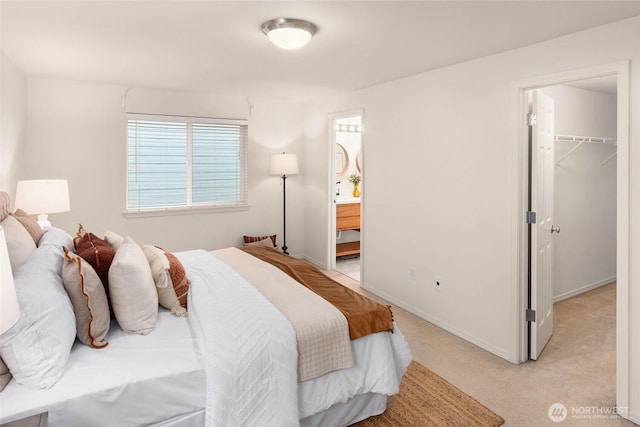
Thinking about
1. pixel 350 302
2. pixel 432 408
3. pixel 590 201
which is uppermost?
pixel 590 201

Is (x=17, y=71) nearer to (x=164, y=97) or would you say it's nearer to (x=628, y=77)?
(x=164, y=97)

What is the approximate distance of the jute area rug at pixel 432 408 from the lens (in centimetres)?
233

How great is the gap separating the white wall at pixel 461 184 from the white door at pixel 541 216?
0.15 meters

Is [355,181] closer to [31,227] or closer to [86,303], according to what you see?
[31,227]

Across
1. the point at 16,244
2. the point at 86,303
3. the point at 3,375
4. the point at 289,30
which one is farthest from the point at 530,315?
the point at 16,244

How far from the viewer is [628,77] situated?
7.61 feet

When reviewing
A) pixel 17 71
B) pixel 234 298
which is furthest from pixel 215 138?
pixel 234 298

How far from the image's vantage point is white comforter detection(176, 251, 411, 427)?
177 centimetres

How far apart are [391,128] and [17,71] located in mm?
3577

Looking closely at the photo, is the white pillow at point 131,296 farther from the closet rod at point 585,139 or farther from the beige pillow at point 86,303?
the closet rod at point 585,139

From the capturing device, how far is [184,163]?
512cm

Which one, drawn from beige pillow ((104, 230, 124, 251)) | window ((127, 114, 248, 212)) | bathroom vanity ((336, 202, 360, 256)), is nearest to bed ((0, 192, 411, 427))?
beige pillow ((104, 230, 124, 251))

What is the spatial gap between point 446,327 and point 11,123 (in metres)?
4.23

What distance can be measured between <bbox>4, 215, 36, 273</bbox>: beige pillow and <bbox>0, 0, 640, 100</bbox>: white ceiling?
4.03ft
